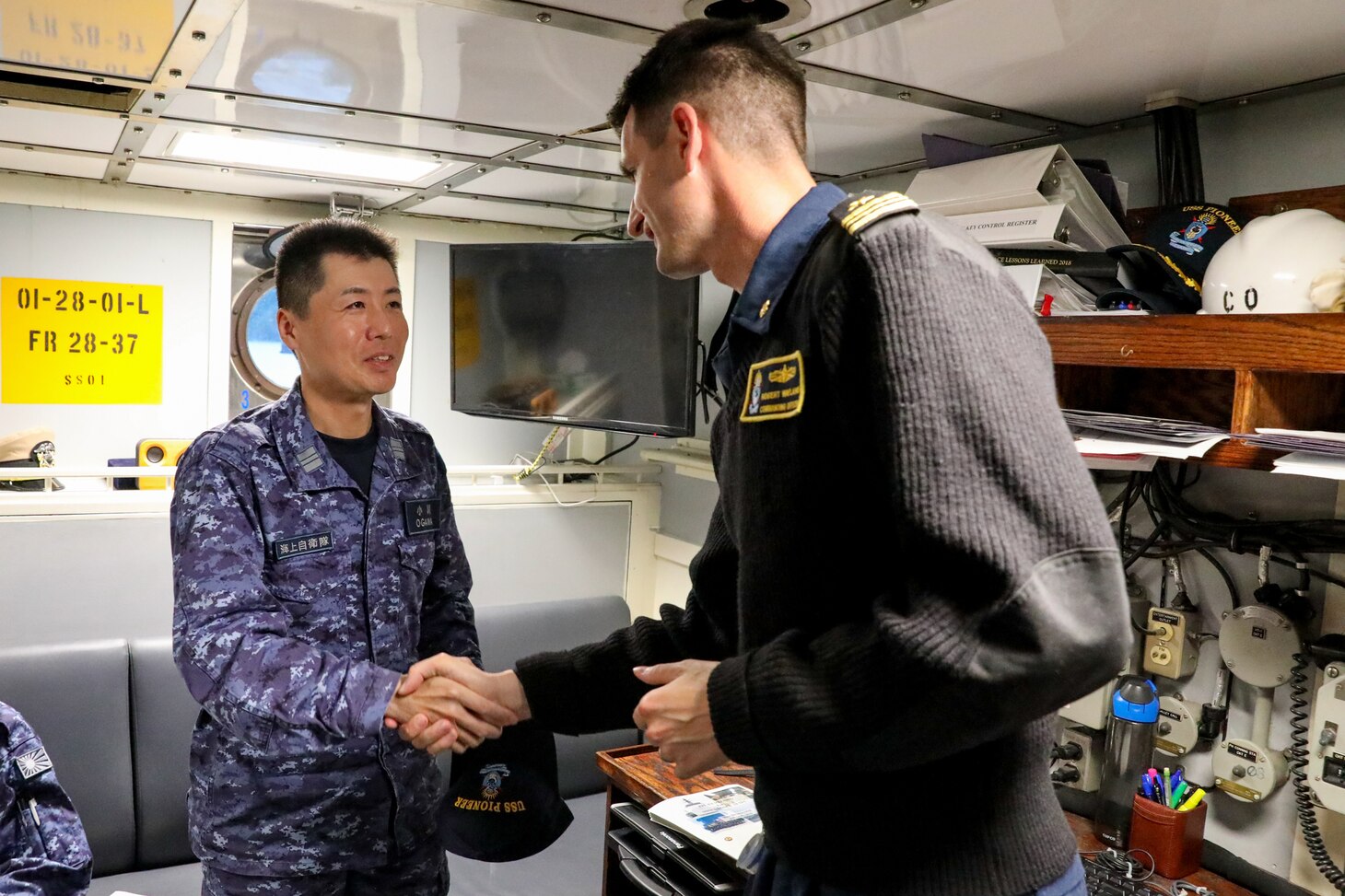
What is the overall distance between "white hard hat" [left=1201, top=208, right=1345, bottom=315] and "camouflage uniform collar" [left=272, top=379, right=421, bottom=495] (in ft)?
4.26

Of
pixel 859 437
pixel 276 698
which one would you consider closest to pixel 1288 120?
pixel 859 437

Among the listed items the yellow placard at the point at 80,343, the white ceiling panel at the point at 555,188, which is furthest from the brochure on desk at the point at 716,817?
the yellow placard at the point at 80,343

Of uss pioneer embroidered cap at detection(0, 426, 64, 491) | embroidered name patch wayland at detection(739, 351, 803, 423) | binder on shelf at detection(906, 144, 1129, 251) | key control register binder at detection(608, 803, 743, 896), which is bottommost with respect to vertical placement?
key control register binder at detection(608, 803, 743, 896)

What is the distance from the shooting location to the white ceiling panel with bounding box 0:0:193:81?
4.92ft

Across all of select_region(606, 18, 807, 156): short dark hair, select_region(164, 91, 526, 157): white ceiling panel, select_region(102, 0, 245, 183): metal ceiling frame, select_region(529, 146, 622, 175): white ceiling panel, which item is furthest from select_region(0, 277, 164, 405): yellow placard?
select_region(606, 18, 807, 156): short dark hair

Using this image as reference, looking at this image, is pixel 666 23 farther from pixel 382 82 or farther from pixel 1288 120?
pixel 1288 120

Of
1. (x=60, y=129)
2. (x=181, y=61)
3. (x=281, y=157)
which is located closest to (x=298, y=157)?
(x=281, y=157)

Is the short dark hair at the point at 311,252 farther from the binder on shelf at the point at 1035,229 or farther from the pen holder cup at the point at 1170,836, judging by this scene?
the pen holder cup at the point at 1170,836

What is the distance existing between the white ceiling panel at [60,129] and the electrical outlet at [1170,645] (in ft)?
7.87

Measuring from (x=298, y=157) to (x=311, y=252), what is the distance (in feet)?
3.88

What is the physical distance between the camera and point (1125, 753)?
1.88m

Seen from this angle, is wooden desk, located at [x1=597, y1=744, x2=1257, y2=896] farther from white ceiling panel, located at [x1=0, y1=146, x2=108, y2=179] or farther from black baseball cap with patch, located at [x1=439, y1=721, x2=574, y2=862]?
white ceiling panel, located at [x1=0, y1=146, x2=108, y2=179]

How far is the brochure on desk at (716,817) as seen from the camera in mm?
1919

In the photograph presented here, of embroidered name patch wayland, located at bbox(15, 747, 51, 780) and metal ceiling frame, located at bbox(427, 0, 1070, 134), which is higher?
metal ceiling frame, located at bbox(427, 0, 1070, 134)
